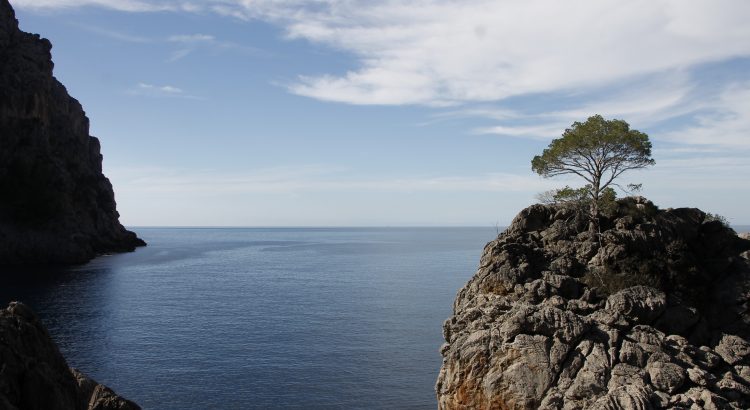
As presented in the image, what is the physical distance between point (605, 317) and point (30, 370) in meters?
28.6

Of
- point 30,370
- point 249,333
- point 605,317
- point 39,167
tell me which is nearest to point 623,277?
point 605,317

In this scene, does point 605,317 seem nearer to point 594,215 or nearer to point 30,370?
point 594,215

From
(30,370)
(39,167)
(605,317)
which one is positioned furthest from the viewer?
(39,167)

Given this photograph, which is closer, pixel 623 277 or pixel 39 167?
pixel 623 277

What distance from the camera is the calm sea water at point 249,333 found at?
4412 centimetres

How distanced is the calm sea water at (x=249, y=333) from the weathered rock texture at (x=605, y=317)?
11.7m

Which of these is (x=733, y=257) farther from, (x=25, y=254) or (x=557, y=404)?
(x=25, y=254)

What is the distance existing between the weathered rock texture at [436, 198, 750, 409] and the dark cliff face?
11288 cm

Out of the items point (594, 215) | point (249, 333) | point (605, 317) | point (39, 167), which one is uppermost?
point (39, 167)

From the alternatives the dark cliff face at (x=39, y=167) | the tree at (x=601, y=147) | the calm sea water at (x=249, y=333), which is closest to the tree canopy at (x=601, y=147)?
the tree at (x=601, y=147)

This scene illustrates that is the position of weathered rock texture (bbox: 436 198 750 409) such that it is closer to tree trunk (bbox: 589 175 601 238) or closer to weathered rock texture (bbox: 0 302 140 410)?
tree trunk (bbox: 589 175 601 238)

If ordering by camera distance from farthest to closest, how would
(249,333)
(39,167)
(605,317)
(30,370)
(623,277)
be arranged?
1. (39,167)
2. (249,333)
3. (623,277)
4. (605,317)
5. (30,370)

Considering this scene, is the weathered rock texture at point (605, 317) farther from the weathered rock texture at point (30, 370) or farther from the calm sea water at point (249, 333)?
the weathered rock texture at point (30, 370)

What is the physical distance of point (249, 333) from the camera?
209 feet
